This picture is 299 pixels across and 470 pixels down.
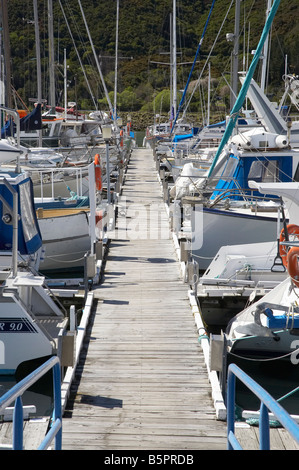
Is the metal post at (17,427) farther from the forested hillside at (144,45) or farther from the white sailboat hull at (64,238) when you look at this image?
the forested hillside at (144,45)

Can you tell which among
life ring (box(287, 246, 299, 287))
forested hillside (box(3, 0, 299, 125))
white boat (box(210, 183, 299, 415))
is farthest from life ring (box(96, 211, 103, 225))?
forested hillside (box(3, 0, 299, 125))

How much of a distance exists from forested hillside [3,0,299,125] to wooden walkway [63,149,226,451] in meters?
56.8

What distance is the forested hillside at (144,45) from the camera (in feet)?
247

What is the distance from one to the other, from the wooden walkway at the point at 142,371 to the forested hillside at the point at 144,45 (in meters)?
56.8

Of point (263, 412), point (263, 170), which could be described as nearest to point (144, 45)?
point (263, 170)

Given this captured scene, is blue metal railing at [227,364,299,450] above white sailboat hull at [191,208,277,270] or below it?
above

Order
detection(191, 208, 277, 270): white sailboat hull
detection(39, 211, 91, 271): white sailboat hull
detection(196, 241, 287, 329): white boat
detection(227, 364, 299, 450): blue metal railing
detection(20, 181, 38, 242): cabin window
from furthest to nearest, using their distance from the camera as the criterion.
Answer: detection(39, 211, 91, 271): white sailboat hull, detection(191, 208, 277, 270): white sailboat hull, detection(196, 241, 287, 329): white boat, detection(20, 181, 38, 242): cabin window, detection(227, 364, 299, 450): blue metal railing

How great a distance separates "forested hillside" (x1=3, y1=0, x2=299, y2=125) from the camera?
75438 mm

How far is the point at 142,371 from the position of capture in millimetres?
8117

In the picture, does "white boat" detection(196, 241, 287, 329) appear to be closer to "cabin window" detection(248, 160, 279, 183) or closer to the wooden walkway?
the wooden walkway

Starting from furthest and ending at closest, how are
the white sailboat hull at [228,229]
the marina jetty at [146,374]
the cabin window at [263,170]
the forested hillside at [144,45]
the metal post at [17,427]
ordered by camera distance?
the forested hillside at [144,45] → the cabin window at [263,170] → the white sailboat hull at [228,229] → the marina jetty at [146,374] → the metal post at [17,427]

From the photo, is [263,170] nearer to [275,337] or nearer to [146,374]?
[275,337]

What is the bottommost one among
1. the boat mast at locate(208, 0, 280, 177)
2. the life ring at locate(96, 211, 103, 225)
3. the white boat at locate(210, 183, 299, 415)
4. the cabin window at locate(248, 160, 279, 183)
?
the white boat at locate(210, 183, 299, 415)

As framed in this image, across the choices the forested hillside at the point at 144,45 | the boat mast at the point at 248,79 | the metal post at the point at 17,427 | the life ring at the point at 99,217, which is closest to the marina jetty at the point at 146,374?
the life ring at the point at 99,217
